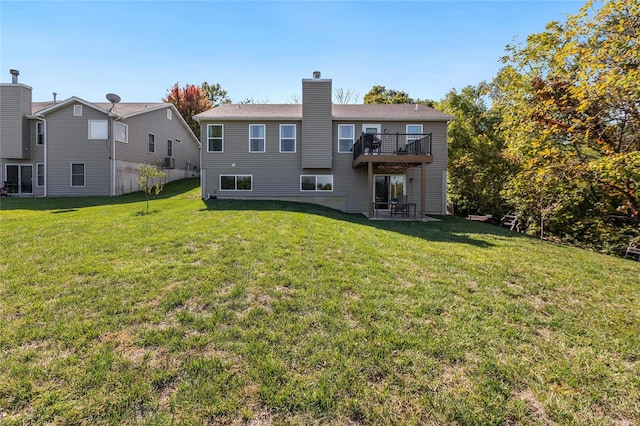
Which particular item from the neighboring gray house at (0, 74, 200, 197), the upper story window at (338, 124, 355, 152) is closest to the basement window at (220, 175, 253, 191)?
the upper story window at (338, 124, 355, 152)

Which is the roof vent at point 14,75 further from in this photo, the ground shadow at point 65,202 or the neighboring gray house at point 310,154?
the neighboring gray house at point 310,154

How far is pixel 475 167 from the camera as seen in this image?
57.4 feet

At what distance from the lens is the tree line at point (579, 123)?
25.2 ft

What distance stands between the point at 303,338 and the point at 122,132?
19.2 meters

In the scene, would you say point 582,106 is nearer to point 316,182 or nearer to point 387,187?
point 387,187

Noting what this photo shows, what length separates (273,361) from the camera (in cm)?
278

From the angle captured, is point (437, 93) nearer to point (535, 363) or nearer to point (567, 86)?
point (567, 86)

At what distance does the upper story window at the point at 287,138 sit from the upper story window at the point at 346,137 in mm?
2406

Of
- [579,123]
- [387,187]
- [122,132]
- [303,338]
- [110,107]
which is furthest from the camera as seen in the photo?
[110,107]

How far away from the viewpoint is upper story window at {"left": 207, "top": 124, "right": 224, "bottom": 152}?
1484 centimetres

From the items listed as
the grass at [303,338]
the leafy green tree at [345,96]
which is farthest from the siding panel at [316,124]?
the leafy green tree at [345,96]

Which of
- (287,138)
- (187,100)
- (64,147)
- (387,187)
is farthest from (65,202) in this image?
(187,100)

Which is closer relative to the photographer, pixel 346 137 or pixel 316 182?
pixel 346 137

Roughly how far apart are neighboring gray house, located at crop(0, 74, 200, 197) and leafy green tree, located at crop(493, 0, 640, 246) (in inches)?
780
